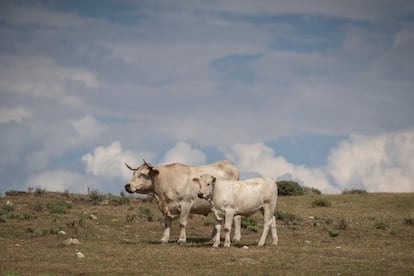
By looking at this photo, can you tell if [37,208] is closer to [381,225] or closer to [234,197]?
[234,197]

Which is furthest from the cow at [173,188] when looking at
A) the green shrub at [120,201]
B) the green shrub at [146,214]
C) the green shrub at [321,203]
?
the green shrub at [321,203]

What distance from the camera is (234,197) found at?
22.7 meters

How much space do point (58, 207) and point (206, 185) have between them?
38.5ft

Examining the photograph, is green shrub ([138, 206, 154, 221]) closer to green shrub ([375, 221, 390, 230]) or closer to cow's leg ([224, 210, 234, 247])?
cow's leg ([224, 210, 234, 247])

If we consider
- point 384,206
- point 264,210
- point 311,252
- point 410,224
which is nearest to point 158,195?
point 264,210

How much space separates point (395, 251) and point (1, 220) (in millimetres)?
15355

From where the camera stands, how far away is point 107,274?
17734mm

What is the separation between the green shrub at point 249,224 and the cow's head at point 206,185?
5691mm

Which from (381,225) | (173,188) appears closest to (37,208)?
(173,188)

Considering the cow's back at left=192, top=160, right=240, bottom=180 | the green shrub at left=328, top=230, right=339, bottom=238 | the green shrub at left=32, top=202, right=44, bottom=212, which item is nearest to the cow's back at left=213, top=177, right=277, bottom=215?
the cow's back at left=192, top=160, right=240, bottom=180

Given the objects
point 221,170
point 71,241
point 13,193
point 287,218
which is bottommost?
point 71,241

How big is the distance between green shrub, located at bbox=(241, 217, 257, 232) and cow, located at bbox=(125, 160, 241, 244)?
11.7 ft

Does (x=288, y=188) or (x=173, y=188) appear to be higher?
(x=288, y=188)

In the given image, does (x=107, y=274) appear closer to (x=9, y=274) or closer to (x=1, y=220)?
(x=9, y=274)
